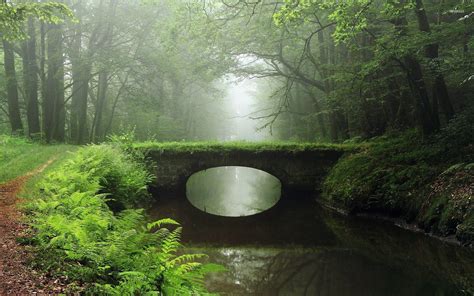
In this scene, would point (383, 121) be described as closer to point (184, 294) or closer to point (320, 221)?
point (320, 221)

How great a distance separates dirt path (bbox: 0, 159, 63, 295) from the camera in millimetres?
3693

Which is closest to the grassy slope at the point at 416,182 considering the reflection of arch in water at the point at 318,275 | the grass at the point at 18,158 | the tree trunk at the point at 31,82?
the reflection of arch in water at the point at 318,275

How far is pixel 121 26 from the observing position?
22109 millimetres

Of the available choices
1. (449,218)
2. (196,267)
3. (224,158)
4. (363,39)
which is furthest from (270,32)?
(196,267)

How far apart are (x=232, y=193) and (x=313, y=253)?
13138mm

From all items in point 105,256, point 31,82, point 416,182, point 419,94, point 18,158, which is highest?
point 31,82

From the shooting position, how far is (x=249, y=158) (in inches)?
691

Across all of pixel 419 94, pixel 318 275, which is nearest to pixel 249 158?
pixel 419 94

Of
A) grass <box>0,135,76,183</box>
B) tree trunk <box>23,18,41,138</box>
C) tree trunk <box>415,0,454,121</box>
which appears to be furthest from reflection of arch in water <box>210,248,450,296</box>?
tree trunk <box>23,18,41,138</box>

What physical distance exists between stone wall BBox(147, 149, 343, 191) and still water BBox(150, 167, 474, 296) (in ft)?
4.07

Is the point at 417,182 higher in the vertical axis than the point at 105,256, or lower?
higher

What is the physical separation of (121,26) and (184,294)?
20.2 m

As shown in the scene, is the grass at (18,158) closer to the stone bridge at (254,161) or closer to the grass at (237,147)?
the grass at (237,147)

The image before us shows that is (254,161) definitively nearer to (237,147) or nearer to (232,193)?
(237,147)
